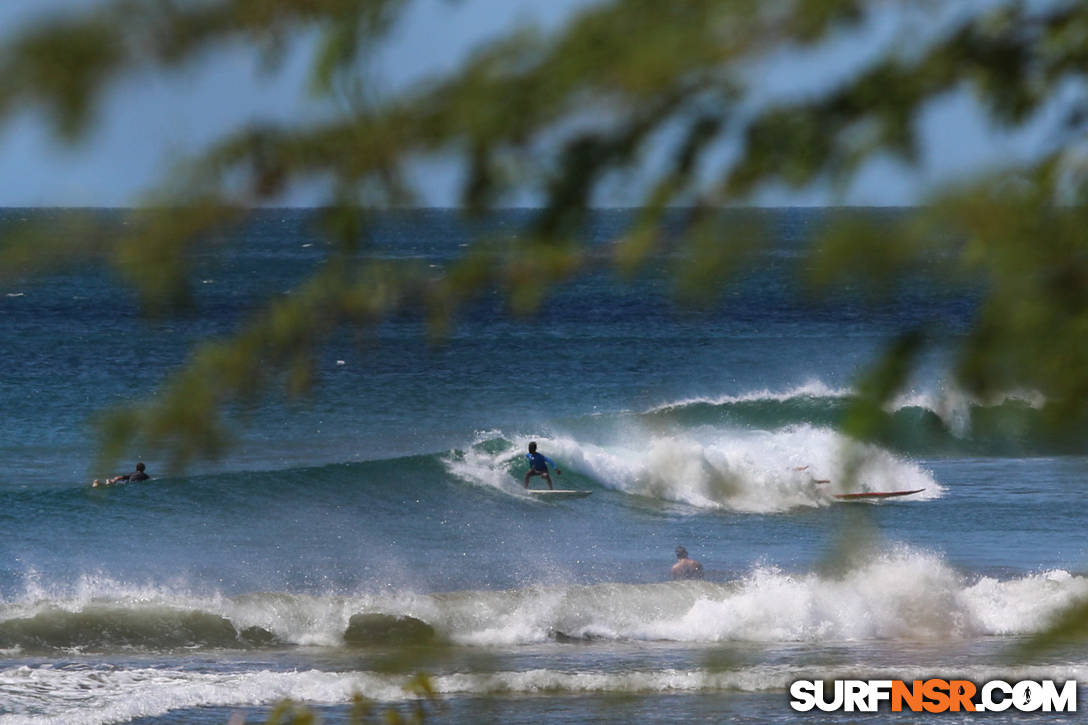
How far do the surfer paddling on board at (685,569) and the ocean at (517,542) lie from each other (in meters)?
0.52

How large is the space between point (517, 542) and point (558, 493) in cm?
328

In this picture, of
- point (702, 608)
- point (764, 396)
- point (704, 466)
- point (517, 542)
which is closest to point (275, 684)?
point (702, 608)

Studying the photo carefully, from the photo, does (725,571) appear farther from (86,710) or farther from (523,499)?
(86,710)

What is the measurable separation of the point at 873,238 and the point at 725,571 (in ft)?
52.3

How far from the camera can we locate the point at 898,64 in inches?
101

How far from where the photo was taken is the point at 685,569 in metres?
17.5

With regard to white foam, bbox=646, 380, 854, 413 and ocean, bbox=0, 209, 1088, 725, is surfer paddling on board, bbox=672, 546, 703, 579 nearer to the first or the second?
ocean, bbox=0, 209, 1088, 725

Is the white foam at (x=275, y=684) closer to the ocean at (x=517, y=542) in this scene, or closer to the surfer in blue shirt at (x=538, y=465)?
the ocean at (x=517, y=542)

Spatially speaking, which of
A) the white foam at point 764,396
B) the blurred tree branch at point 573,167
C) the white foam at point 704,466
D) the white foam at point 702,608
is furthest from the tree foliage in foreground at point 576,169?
the white foam at point 764,396

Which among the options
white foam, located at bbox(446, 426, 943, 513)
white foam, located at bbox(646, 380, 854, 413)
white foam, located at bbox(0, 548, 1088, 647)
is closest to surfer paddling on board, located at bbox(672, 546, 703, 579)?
white foam, located at bbox(0, 548, 1088, 647)

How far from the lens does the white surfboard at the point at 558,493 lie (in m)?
23.7

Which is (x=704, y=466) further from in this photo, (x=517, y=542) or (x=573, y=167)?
(x=573, y=167)

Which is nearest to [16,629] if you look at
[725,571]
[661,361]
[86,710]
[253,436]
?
[86,710]

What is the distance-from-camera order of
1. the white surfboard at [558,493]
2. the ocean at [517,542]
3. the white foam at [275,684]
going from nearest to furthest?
the ocean at [517,542], the white foam at [275,684], the white surfboard at [558,493]
